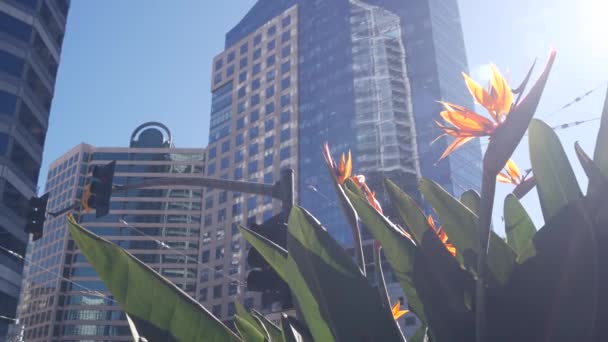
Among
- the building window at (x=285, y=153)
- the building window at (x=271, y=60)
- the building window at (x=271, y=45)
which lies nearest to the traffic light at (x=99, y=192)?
the building window at (x=285, y=153)

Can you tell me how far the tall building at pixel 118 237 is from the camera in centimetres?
7038

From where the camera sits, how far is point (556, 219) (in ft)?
2.87

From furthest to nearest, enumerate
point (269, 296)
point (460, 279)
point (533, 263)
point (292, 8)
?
1. point (292, 8)
2. point (269, 296)
3. point (460, 279)
4. point (533, 263)

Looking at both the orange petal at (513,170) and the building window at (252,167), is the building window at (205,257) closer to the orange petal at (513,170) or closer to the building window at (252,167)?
the building window at (252,167)

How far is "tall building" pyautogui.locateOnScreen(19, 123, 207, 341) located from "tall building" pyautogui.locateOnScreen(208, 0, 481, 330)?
1300 cm

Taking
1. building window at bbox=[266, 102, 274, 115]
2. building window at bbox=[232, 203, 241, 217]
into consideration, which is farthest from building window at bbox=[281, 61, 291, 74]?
building window at bbox=[232, 203, 241, 217]

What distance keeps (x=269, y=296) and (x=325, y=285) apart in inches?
141

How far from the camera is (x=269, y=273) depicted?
4426 millimetres

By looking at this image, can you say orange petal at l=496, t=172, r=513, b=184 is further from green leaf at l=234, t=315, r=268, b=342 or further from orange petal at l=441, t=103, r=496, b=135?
green leaf at l=234, t=315, r=268, b=342

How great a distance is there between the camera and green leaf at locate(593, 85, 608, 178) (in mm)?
914

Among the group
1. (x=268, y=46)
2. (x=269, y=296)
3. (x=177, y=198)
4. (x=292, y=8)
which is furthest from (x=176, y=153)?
(x=269, y=296)

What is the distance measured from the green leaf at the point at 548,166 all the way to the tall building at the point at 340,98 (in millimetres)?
46387

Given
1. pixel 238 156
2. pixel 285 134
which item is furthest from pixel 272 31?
A: pixel 238 156

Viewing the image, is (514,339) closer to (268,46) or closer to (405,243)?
(405,243)
